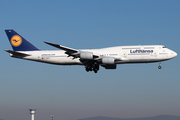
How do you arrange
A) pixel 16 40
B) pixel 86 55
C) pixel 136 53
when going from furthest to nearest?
pixel 16 40 → pixel 136 53 → pixel 86 55

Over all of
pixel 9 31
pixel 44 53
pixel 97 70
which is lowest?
pixel 97 70

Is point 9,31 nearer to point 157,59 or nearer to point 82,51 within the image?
point 82,51

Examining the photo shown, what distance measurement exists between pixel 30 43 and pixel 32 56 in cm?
387

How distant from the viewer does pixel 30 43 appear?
53.3m

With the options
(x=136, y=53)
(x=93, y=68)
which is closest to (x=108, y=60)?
(x=136, y=53)

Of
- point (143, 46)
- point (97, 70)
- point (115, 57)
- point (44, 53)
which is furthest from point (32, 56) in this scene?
point (143, 46)

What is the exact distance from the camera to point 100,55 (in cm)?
4653

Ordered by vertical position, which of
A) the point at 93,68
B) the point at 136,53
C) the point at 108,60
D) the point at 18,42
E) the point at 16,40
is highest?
the point at 16,40

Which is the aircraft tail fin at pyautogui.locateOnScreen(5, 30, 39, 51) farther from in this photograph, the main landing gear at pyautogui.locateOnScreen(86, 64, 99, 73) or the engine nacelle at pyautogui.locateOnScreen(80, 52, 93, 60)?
the engine nacelle at pyautogui.locateOnScreen(80, 52, 93, 60)

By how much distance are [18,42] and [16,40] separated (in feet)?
2.13

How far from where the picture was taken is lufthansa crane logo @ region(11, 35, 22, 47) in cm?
5375

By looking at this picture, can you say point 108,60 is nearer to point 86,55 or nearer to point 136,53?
point 86,55

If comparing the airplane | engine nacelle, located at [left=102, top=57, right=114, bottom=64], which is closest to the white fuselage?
the airplane

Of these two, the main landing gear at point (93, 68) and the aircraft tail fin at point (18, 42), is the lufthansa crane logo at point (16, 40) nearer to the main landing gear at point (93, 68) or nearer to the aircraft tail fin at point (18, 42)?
the aircraft tail fin at point (18, 42)
